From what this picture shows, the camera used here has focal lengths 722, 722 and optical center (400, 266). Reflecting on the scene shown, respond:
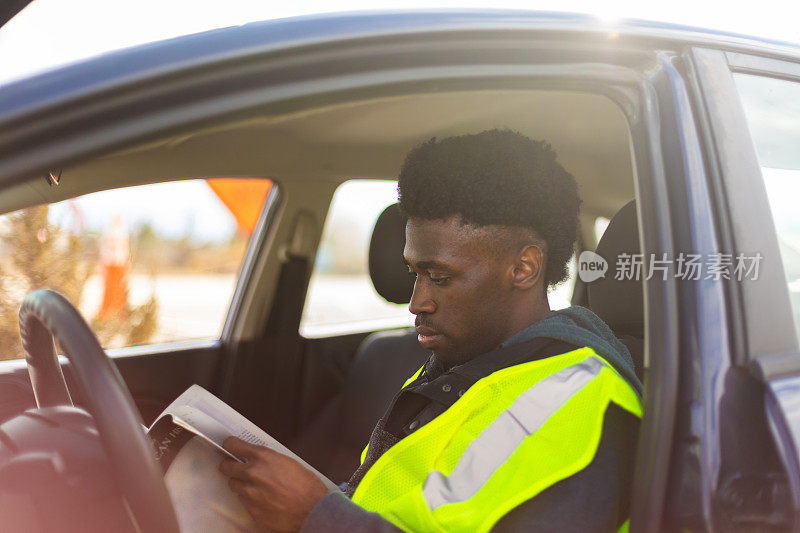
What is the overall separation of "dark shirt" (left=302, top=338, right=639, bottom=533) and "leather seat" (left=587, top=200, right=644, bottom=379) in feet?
1.24

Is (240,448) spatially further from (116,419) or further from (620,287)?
(620,287)

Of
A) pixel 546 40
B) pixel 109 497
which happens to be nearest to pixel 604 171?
pixel 546 40

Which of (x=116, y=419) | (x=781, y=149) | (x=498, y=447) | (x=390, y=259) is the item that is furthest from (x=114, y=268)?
(x=781, y=149)

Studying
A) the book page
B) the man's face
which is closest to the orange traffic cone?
the book page

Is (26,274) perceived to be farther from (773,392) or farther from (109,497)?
(773,392)

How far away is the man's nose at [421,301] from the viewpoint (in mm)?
1469

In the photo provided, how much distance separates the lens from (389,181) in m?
3.13

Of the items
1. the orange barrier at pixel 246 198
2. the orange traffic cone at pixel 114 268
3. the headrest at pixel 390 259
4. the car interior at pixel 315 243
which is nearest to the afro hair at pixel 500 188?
the car interior at pixel 315 243

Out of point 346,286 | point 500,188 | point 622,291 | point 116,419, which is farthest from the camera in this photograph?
point 346,286

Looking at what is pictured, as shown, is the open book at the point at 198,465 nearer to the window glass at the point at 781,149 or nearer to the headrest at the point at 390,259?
the window glass at the point at 781,149

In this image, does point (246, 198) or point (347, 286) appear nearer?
point (246, 198)

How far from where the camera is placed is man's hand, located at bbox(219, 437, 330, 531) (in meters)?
1.26

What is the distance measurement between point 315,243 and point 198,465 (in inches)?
74.1

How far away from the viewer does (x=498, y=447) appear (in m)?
1.15
